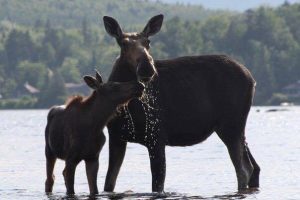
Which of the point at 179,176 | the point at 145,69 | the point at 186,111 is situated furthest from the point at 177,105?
the point at 179,176

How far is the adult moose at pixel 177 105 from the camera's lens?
16984mm

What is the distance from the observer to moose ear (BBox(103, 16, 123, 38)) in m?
16.9

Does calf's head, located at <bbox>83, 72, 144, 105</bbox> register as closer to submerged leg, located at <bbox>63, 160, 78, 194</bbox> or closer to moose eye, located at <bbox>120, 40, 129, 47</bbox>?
moose eye, located at <bbox>120, 40, 129, 47</bbox>

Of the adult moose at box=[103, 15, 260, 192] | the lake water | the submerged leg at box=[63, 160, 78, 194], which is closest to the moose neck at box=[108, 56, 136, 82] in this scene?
the adult moose at box=[103, 15, 260, 192]

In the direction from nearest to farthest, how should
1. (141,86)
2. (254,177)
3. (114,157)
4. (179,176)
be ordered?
1. (141,86)
2. (114,157)
3. (254,177)
4. (179,176)

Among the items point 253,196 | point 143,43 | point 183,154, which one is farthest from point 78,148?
point 183,154

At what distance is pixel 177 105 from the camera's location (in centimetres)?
1772

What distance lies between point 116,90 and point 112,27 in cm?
99

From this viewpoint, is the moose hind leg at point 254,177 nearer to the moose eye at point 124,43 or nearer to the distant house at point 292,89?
the moose eye at point 124,43

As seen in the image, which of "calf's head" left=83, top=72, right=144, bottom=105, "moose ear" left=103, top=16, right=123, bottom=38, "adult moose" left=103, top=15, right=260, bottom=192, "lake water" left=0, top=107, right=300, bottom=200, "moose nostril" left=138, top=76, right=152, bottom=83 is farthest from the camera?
"lake water" left=0, top=107, right=300, bottom=200

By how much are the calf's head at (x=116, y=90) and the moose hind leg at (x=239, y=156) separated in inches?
84.6

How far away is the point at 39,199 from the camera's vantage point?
18.3 metres

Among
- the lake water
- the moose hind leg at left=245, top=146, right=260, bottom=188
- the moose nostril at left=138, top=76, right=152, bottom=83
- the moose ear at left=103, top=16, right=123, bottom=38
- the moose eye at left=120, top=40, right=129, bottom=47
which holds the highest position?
the moose ear at left=103, top=16, right=123, bottom=38

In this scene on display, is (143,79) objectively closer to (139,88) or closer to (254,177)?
(139,88)
